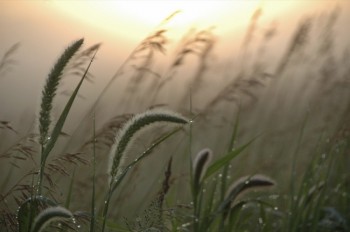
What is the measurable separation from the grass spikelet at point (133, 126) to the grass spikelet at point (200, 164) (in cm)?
44

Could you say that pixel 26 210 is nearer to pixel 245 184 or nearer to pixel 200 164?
pixel 200 164

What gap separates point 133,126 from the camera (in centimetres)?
108

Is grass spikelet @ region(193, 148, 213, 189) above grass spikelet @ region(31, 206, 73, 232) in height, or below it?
above

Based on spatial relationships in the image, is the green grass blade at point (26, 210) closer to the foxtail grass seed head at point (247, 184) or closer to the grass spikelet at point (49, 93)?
the grass spikelet at point (49, 93)

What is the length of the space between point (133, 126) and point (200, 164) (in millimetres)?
521

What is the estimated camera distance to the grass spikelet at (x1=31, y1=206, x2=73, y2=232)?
99cm

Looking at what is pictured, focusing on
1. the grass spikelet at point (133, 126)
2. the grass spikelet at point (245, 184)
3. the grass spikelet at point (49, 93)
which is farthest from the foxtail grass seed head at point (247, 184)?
the grass spikelet at point (49, 93)

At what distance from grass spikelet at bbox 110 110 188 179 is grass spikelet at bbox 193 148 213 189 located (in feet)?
1.44

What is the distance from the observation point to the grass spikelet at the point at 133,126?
108 centimetres

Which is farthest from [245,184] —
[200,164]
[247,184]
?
[200,164]

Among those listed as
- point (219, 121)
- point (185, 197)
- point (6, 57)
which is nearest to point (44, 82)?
point (6, 57)

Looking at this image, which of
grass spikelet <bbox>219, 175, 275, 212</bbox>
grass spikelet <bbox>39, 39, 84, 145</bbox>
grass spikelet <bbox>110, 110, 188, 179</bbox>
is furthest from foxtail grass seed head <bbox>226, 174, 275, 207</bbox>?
grass spikelet <bbox>39, 39, 84, 145</bbox>

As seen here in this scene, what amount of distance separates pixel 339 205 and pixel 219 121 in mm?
917

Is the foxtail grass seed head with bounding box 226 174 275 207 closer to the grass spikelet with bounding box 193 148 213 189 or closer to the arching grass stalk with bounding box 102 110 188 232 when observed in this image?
the grass spikelet with bounding box 193 148 213 189
